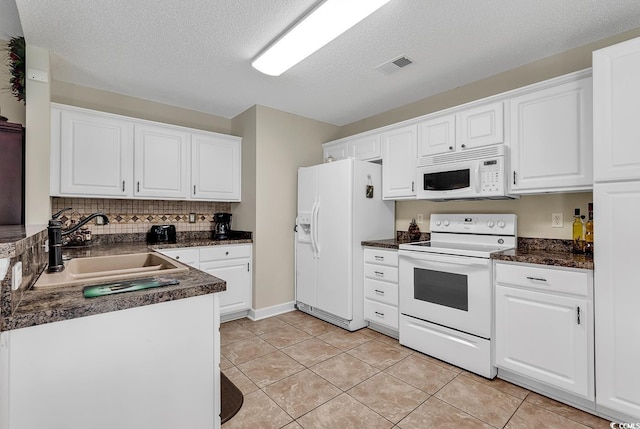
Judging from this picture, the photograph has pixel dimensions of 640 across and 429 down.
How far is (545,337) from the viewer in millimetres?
2014

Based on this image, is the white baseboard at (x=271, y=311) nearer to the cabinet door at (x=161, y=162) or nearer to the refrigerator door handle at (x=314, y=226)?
the refrigerator door handle at (x=314, y=226)

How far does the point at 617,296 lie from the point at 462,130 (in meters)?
1.60

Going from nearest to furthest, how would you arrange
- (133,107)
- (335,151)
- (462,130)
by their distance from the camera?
(462,130) → (133,107) → (335,151)

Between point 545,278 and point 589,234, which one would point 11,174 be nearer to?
point 545,278

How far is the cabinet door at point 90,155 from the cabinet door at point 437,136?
2.85m

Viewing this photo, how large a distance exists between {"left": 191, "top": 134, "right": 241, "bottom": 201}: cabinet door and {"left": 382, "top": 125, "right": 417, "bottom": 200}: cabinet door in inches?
69.2

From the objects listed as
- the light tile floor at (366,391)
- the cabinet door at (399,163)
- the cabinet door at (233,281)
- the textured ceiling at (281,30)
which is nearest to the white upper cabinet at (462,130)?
the cabinet door at (399,163)

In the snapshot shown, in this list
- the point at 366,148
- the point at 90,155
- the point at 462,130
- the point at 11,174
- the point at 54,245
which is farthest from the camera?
the point at 366,148

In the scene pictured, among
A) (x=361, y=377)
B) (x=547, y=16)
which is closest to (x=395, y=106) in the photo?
(x=547, y=16)

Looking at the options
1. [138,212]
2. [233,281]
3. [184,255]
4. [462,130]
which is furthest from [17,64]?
[462,130]

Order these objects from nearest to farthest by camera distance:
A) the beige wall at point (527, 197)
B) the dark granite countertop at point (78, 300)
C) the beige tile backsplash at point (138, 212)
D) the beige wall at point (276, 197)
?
the dark granite countertop at point (78, 300), the beige wall at point (527, 197), the beige tile backsplash at point (138, 212), the beige wall at point (276, 197)

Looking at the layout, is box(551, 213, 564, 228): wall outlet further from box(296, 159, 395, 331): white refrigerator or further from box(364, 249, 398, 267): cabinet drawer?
box(296, 159, 395, 331): white refrigerator

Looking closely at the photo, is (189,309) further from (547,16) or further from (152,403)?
(547,16)

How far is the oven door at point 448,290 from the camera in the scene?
7.51 ft
